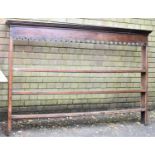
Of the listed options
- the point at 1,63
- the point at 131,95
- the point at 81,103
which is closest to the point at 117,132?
the point at 81,103

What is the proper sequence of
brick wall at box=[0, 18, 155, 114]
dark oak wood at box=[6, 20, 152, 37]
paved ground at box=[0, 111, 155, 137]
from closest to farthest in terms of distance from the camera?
dark oak wood at box=[6, 20, 152, 37] → paved ground at box=[0, 111, 155, 137] → brick wall at box=[0, 18, 155, 114]

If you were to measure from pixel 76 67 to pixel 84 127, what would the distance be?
3.96 feet

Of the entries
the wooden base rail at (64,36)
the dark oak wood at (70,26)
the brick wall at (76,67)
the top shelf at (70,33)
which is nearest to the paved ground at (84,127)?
the wooden base rail at (64,36)

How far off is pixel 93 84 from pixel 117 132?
51.5 inches

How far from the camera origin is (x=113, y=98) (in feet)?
Result: 18.8

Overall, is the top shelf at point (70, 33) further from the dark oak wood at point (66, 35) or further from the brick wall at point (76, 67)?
the brick wall at point (76, 67)

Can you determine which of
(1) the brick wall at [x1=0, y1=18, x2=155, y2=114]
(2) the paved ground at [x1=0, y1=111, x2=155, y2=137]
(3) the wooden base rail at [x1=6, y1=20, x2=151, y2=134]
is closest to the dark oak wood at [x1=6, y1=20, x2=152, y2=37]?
(3) the wooden base rail at [x1=6, y1=20, x2=151, y2=134]

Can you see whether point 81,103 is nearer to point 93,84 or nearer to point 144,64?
point 93,84

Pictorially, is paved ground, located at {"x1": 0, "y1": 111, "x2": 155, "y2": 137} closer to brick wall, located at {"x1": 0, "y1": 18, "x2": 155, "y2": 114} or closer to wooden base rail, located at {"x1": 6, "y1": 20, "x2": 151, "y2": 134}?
wooden base rail, located at {"x1": 6, "y1": 20, "x2": 151, "y2": 134}

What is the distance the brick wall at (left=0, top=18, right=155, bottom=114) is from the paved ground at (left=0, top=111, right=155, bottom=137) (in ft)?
A: 1.29

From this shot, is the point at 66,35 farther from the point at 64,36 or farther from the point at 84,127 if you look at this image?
the point at 84,127

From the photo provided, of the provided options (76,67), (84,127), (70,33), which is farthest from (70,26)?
(84,127)

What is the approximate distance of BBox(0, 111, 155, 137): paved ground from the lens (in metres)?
4.30

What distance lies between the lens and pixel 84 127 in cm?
468
